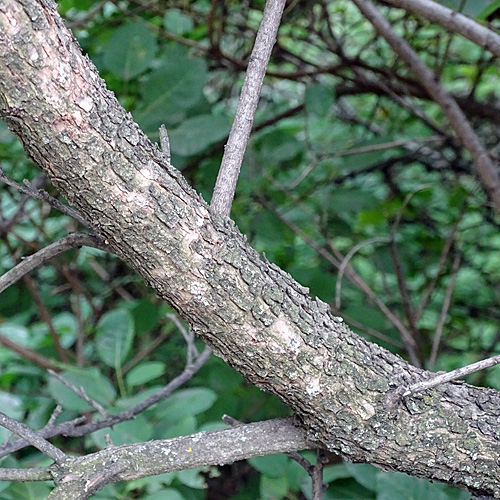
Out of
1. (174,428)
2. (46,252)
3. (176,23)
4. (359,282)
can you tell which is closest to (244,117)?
(46,252)

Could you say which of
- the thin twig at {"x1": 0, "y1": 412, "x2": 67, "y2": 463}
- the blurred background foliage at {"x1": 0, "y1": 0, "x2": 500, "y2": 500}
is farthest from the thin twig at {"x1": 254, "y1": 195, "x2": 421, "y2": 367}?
the thin twig at {"x1": 0, "y1": 412, "x2": 67, "y2": 463}

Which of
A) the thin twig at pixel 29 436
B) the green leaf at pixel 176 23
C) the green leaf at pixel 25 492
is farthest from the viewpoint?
the green leaf at pixel 176 23

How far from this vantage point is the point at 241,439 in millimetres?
632

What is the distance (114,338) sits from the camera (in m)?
1.19

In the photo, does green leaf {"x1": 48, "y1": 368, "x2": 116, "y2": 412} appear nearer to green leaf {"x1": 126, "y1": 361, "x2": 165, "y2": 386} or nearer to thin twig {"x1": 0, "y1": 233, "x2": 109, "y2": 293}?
green leaf {"x1": 126, "y1": 361, "x2": 165, "y2": 386}

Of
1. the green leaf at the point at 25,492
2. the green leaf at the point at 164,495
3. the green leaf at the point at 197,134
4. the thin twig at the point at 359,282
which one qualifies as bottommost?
the green leaf at the point at 25,492

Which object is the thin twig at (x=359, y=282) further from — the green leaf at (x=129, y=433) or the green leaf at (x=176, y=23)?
the green leaf at (x=129, y=433)

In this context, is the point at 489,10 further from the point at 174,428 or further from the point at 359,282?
the point at 174,428

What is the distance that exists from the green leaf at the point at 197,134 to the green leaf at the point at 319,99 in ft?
0.93

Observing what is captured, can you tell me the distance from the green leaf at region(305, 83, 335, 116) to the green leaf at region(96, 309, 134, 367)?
26.6 inches

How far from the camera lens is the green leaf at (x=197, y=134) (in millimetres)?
1182

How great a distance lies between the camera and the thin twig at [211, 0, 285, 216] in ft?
2.02

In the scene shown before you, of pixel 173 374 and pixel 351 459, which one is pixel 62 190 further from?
pixel 173 374

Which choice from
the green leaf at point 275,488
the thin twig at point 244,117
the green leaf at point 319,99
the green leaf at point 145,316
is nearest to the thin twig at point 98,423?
the green leaf at point 275,488
